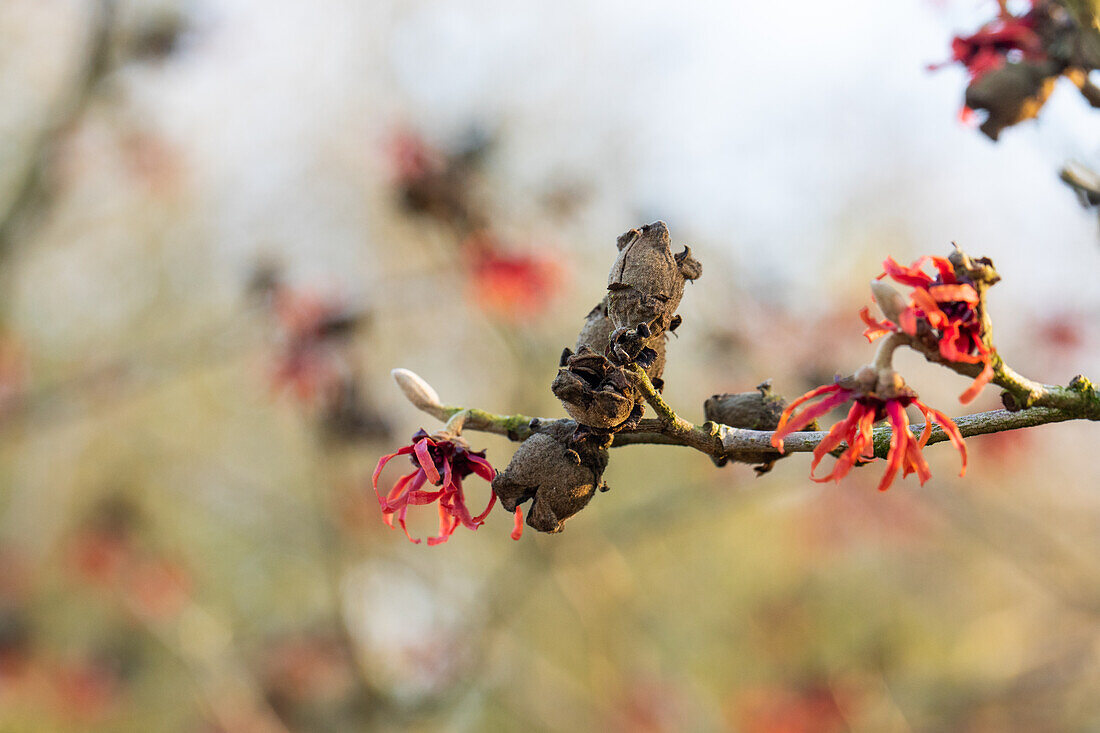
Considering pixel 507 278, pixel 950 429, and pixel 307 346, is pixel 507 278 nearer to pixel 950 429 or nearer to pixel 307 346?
pixel 307 346

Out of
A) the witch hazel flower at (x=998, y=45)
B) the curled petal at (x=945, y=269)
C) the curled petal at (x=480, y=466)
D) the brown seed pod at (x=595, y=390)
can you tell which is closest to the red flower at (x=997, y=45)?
the witch hazel flower at (x=998, y=45)

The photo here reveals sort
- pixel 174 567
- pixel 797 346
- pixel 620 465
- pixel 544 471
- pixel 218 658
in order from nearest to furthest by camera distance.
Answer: pixel 544 471 → pixel 218 658 → pixel 797 346 → pixel 174 567 → pixel 620 465

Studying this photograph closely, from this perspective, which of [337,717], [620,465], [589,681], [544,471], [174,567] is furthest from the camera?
[620,465]

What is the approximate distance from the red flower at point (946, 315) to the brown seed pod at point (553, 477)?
0.37m

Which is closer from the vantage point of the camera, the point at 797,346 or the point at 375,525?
the point at 797,346

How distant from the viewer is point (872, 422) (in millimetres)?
852

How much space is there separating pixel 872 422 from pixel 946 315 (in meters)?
0.14

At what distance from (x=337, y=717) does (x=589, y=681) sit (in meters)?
3.29

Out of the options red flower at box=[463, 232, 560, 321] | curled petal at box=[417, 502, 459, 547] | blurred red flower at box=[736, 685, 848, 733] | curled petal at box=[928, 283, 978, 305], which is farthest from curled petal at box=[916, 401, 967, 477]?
blurred red flower at box=[736, 685, 848, 733]

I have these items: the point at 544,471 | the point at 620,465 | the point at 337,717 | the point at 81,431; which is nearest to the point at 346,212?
the point at 81,431

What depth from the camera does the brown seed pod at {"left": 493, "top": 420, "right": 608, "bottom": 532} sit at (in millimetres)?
964

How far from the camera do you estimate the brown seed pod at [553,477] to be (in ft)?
3.16

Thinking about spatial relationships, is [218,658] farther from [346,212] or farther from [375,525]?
[346,212]

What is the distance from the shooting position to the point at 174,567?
Answer: 201 inches
